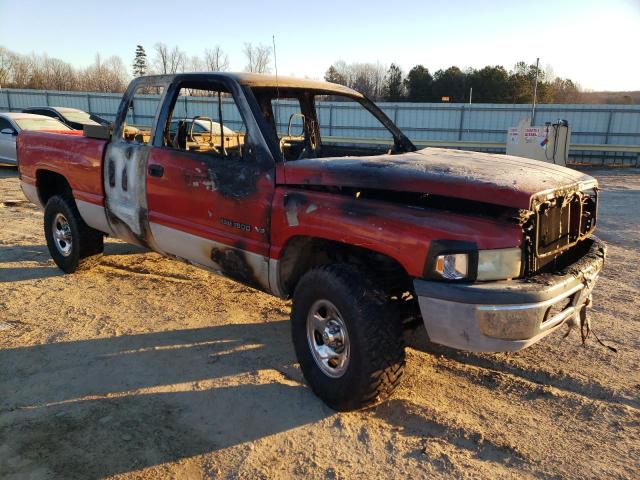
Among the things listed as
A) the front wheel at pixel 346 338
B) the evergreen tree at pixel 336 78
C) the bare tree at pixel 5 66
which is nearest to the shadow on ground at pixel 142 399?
the front wheel at pixel 346 338

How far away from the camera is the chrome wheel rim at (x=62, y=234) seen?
5508 millimetres

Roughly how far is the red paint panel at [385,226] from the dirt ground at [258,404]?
1.01m

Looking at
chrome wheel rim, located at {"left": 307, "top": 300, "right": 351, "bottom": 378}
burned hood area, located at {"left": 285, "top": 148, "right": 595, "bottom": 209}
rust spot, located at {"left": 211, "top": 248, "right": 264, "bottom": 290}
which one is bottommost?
chrome wheel rim, located at {"left": 307, "top": 300, "right": 351, "bottom": 378}

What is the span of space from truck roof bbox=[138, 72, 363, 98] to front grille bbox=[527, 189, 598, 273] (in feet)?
A: 7.23

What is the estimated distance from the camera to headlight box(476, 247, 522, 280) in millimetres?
2568

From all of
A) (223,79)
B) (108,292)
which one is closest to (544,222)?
(223,79)

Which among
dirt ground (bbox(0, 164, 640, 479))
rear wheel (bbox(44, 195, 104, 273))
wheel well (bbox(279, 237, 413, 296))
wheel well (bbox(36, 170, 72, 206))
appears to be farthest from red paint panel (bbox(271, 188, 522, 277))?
wheel well (bbox(36, 170, 72, 206))

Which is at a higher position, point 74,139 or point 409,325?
point 74,139

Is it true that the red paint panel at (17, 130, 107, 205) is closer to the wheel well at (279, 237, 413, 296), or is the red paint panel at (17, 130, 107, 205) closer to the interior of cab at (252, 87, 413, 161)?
the interior of cab at (252, 87, 413, 161)

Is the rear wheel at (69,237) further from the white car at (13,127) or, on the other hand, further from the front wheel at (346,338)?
the white car at (13,127)

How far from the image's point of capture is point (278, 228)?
3.28 metres

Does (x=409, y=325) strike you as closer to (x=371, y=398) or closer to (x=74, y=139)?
(x=371, y=398)

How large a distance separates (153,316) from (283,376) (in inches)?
62.5

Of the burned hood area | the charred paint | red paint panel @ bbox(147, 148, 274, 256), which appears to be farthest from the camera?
the charred paint
